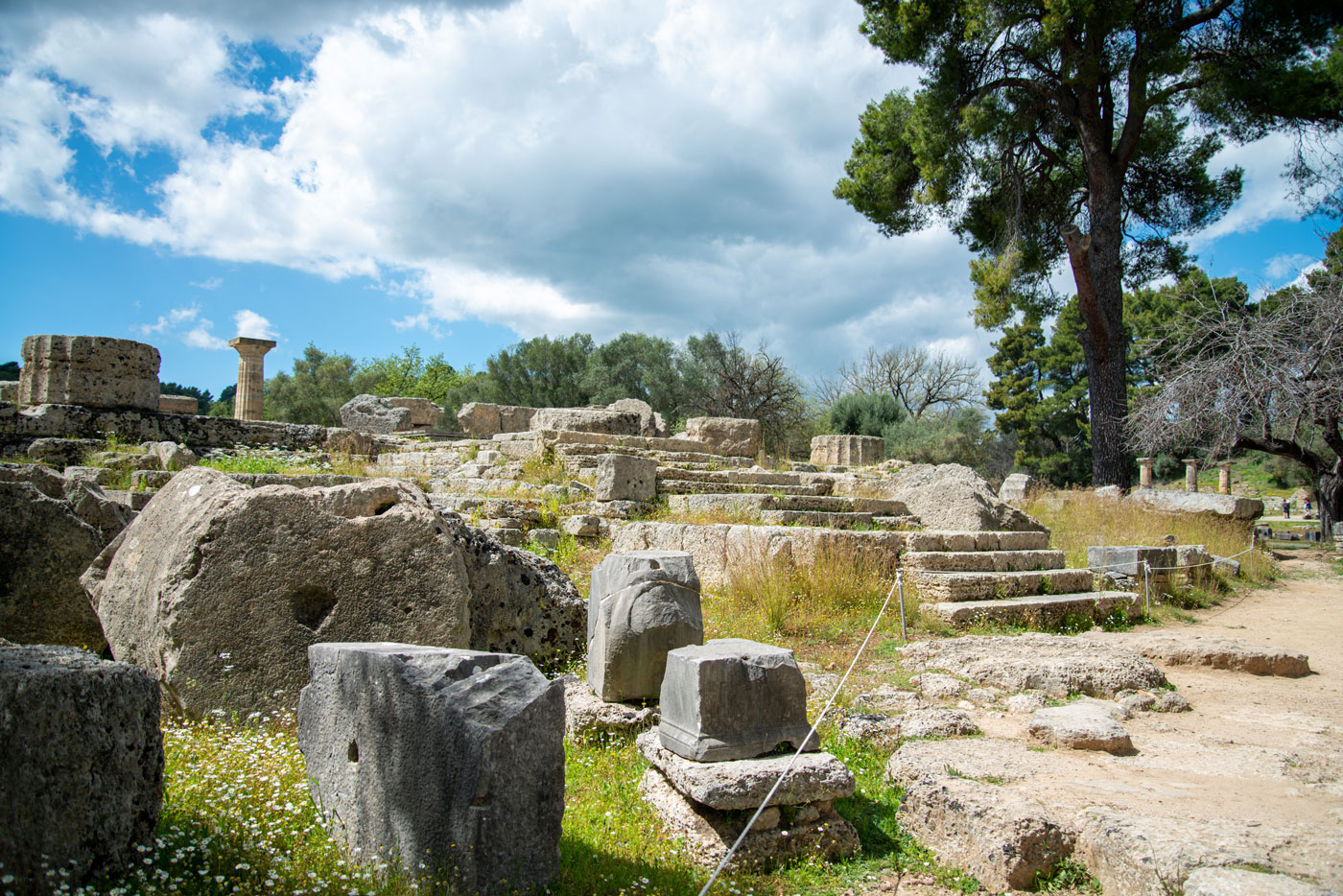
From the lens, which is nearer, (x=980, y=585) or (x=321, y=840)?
(x=321, y=840)

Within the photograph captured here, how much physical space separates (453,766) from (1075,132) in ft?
63.3

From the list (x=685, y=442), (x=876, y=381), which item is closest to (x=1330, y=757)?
(x=685, y=442)

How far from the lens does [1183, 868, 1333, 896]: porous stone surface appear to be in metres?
2.24

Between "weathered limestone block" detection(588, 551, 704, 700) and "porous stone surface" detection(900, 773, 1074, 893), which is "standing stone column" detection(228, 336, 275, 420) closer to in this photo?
"weathered limestone block" detection(588, 551, 704, 700)

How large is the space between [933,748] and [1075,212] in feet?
56.4

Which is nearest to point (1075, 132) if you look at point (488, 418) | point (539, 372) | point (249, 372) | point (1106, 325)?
point (1106, 325)

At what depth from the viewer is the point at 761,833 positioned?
3.00 metres

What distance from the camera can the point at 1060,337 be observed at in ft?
121

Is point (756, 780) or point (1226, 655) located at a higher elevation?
point (756, 780)

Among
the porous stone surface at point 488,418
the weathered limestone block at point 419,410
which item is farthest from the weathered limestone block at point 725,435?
the weathered limestone block at point 419,410

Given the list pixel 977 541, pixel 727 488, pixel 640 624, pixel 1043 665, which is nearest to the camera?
pixel 640 624

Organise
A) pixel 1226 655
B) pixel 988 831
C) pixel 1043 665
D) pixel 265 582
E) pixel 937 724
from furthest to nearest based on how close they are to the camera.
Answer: pixel 1226 655 → pixel 1043 665 → pixel 937 724 → pixel 265 582 → pixel 988 831

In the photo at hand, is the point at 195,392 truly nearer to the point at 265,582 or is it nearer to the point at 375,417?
the point at 375,417

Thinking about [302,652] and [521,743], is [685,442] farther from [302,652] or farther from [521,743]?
[521,743]
